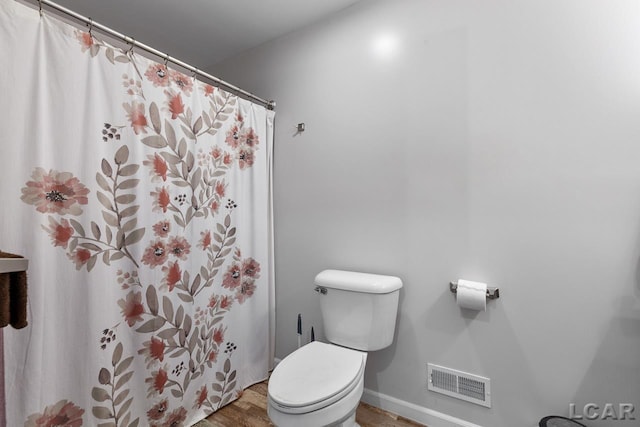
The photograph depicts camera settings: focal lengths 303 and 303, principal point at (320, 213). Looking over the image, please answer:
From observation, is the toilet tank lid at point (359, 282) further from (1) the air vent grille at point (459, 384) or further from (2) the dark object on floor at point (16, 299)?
(2) the dark object on floor at point (16, 299)

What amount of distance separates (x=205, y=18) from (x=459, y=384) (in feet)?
8.34

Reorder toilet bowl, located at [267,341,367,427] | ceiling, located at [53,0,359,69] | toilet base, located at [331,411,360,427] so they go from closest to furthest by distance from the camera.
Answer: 1. toilet bowl, located at [267,341,367,427]
2. toilet base, located at [331,411,360,427]
3. ceiling, located at [53,0,359,69]

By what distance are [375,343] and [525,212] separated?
0.94 meters

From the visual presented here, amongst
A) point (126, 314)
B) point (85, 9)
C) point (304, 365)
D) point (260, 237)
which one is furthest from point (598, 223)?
point (85, 9)

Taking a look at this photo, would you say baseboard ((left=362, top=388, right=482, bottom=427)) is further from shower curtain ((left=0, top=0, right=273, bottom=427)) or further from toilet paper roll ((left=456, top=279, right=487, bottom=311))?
shower curtain ((left=0, top=0, right=273, bottom=427))

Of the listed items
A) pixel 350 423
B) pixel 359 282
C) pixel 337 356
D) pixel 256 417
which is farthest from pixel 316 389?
pixel 256 417

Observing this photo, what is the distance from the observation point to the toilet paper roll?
135 cm

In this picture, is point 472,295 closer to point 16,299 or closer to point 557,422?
point 557,422

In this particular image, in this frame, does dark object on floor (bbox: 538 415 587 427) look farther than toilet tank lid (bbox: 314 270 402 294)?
No

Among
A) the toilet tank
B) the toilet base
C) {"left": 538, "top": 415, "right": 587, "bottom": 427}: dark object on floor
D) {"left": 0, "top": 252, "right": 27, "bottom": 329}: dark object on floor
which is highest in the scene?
{"left": 0, "top": 252, "right": 27, "bottom": 329}: dark object on floor

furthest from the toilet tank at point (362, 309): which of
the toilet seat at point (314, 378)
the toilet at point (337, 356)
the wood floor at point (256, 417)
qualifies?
the wood floor at point (256, 417)

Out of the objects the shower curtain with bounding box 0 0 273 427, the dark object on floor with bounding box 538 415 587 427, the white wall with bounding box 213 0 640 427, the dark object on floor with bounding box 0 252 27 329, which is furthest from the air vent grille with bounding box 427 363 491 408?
the dark object on floor with bounding box 0 252 27 329

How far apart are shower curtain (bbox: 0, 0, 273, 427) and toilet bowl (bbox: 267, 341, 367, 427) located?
64 centimetres

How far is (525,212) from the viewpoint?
1.34 metres
